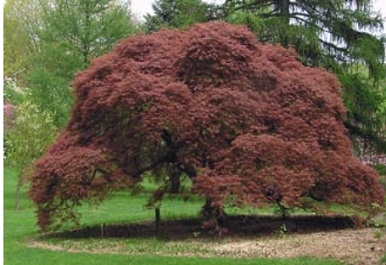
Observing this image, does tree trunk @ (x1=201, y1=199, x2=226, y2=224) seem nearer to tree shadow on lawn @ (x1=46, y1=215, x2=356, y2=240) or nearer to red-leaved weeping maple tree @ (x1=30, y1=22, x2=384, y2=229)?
red-leaved weeping maple tree @ (x1=30, y1=22, x2=384, y2=229)

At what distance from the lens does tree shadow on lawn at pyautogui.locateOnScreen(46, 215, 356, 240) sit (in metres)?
11.9

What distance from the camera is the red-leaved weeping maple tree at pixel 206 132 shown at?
37.0 feet

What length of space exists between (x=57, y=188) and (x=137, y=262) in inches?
130

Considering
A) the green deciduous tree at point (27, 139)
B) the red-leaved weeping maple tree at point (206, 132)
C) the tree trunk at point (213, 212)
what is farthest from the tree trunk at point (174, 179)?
the green deciduous tree at point (27, 139)

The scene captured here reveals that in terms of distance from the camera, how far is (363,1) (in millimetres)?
22312

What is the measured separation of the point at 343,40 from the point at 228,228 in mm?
11550

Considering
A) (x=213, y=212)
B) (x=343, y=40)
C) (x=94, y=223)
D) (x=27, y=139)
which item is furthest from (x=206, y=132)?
(x=343, y=40)

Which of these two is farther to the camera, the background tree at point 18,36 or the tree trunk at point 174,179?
the background tree at point 18,36

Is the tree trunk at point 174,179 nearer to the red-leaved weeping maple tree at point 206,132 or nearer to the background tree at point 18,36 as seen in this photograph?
the red-leaved weeping maple tree at point 206,132

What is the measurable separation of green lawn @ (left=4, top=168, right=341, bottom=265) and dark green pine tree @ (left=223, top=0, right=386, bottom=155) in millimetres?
5945

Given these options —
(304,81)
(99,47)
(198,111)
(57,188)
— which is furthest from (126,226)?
(99,47)

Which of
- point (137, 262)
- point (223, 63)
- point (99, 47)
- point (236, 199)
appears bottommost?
point (137, 262)

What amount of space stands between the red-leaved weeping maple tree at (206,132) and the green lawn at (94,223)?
1.24 m

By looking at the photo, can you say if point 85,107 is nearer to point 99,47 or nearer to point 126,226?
point 126,226
